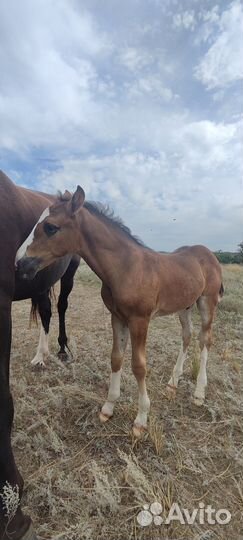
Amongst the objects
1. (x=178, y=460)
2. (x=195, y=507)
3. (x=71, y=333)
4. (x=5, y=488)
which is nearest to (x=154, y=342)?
(x=71, y=333)

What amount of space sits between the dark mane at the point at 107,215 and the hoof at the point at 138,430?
64.6 inches

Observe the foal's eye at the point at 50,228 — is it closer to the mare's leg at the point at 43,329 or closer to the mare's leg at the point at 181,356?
the mare's leg at the point at 43,329

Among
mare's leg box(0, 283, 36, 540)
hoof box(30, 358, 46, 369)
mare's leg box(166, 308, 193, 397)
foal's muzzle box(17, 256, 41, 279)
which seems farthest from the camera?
hoof box(30, 358, 46, 369)

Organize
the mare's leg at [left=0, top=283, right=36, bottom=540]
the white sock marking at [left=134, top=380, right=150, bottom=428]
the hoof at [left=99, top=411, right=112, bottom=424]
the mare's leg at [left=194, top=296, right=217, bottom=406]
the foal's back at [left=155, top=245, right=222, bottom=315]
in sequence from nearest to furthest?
1. the mare's leg at [left=0, top=283, right=36, bottom=540]
2. the white sock marking at [left=134, top=380, right=150, bottom=428]
3. the hoof at [left=99, top=411, right=112, bottom=424]
4. the foal's back at [left=155, top=245, right=222, bottom=315]
5. the mare's leg at [left=194, top=296, right=217, bottom=406]

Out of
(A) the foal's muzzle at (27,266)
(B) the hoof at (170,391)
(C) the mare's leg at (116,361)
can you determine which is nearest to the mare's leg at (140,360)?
(C) the mare's leg at (116,361)

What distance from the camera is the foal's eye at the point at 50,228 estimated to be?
2430 millimetres

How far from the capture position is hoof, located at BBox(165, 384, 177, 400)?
3324mm

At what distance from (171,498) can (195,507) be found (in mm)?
172

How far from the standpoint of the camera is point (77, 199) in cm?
244

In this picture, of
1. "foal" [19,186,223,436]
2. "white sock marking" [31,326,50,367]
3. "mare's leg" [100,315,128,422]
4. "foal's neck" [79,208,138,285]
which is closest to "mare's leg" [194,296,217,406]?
"foal" [19,186,223,436]

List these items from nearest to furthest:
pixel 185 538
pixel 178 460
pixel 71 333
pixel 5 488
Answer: pixel 5 488 → pixel 185 538 → pixel 178 460 → pixel 71 333

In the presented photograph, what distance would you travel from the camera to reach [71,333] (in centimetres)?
552

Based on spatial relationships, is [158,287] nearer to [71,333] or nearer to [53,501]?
[53,501]

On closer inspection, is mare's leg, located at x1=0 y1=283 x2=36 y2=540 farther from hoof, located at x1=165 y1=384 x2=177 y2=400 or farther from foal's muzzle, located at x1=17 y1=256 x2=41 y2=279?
hoof, located at x1=165 y1=384 x2=177 y2=400
